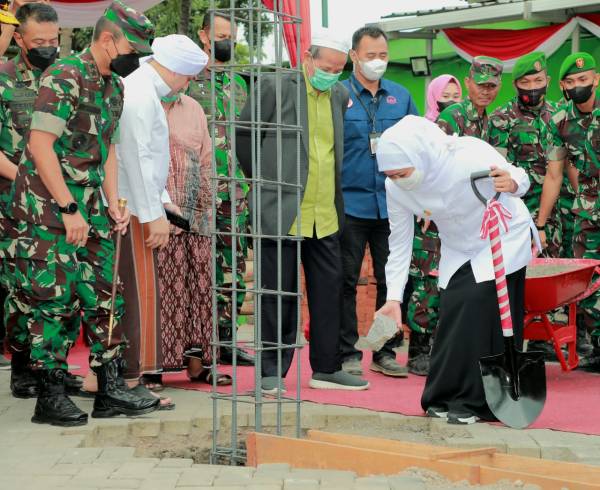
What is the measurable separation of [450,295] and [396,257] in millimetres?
375

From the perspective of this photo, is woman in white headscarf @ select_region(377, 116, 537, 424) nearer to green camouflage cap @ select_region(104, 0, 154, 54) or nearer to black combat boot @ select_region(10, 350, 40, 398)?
green camouflage cap @ select_region(104, 0, 154, 54)

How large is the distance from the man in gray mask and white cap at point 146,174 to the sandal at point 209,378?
23.6 inches

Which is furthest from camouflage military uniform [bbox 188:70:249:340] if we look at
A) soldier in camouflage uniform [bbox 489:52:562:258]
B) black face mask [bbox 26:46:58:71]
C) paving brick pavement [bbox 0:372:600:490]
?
soldier in camouflage uniform [bbox 489:52:562:258]

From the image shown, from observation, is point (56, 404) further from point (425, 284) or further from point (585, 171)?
→ point (585, 171)

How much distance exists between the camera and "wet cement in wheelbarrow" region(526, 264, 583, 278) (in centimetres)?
743

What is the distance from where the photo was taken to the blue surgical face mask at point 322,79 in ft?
21.8

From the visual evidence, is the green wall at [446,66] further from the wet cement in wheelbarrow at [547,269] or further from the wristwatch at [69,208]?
the wristwatch at [69,208]

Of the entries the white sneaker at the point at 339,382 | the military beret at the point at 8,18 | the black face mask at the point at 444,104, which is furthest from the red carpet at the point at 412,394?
the military beret at the point at 8,18

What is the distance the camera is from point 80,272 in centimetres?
577

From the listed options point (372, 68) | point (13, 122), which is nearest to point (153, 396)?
point (13, 122)

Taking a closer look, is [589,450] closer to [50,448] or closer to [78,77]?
[50,448]

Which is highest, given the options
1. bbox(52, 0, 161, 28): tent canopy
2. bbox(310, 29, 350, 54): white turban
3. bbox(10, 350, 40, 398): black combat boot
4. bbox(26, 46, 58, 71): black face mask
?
bbox(52, 0, 161, 28): tent canopy

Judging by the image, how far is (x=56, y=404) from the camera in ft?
18.5

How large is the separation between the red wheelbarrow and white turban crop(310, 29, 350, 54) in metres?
1.80
